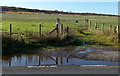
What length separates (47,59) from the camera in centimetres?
1565

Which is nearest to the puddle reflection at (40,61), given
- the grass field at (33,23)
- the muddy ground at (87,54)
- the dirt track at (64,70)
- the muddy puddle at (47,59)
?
the muddy puddle at (47,59)

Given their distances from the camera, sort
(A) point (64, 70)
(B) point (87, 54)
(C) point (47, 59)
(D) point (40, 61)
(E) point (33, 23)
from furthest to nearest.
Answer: (E) point (33, 23)
(B) point (87, 54)
(C) point (47, 59)
(D) point (40, 61)
(A) point (64, 70)

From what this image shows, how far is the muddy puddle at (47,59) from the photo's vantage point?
47.3 ft

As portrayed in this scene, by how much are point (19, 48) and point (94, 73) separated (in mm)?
8806

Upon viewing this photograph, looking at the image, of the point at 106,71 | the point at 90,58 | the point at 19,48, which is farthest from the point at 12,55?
the point at 106,71

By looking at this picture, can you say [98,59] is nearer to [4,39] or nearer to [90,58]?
[90,58]

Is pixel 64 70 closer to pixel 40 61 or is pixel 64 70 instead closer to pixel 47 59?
pixel 40 61

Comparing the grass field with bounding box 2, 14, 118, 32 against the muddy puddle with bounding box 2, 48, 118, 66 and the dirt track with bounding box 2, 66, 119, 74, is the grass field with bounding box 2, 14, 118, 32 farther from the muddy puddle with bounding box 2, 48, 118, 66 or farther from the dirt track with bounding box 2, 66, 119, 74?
the dirt track with bounding box 2, 66, 119, 74

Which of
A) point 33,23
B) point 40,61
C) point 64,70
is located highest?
point 33,23

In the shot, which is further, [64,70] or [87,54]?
[87,54]

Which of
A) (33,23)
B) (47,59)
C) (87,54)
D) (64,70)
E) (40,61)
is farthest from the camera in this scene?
(33,23)

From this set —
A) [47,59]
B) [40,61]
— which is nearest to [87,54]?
[47,59]

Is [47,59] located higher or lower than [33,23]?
lower

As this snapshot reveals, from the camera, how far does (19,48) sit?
1894cm
